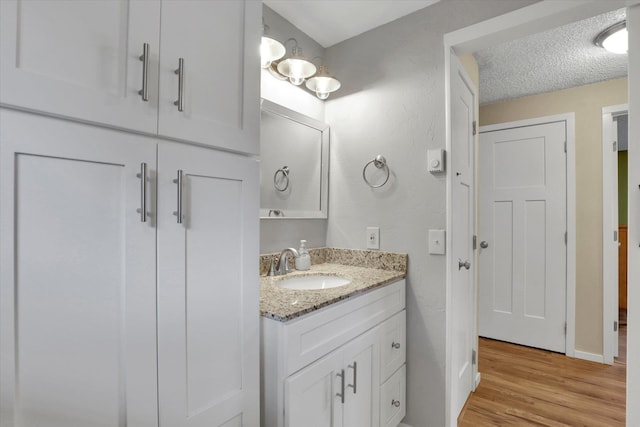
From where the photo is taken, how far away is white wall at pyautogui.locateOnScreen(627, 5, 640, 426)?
1289 mm

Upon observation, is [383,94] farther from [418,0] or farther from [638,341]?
[638,341]

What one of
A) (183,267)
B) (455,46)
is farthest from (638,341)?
(183,267)

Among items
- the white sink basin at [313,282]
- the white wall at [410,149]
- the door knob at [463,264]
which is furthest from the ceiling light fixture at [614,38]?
the white sink basin at [313,282]

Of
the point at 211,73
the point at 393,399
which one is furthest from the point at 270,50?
the point at 393,399

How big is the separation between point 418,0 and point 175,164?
163 cm

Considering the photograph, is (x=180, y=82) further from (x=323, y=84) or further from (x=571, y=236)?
(x=571, y=236)

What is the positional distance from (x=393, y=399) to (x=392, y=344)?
0.28 metres

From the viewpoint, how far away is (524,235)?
301 cm

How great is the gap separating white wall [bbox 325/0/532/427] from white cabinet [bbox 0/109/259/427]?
1089 mm

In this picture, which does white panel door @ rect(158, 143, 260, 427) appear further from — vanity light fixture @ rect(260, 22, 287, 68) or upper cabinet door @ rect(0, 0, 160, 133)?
vanity light fixture @ rect(260, 22, 287, 68)

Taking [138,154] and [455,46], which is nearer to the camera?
[138,154]

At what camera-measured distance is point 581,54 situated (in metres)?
2.25

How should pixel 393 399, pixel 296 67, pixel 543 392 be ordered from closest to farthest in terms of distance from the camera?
pixel 393 399 → pixel 296 67 → pixel 543 392

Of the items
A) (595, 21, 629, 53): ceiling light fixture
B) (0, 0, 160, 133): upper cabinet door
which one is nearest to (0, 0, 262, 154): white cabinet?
(0, 0, 160, 133): upper cabinet door
